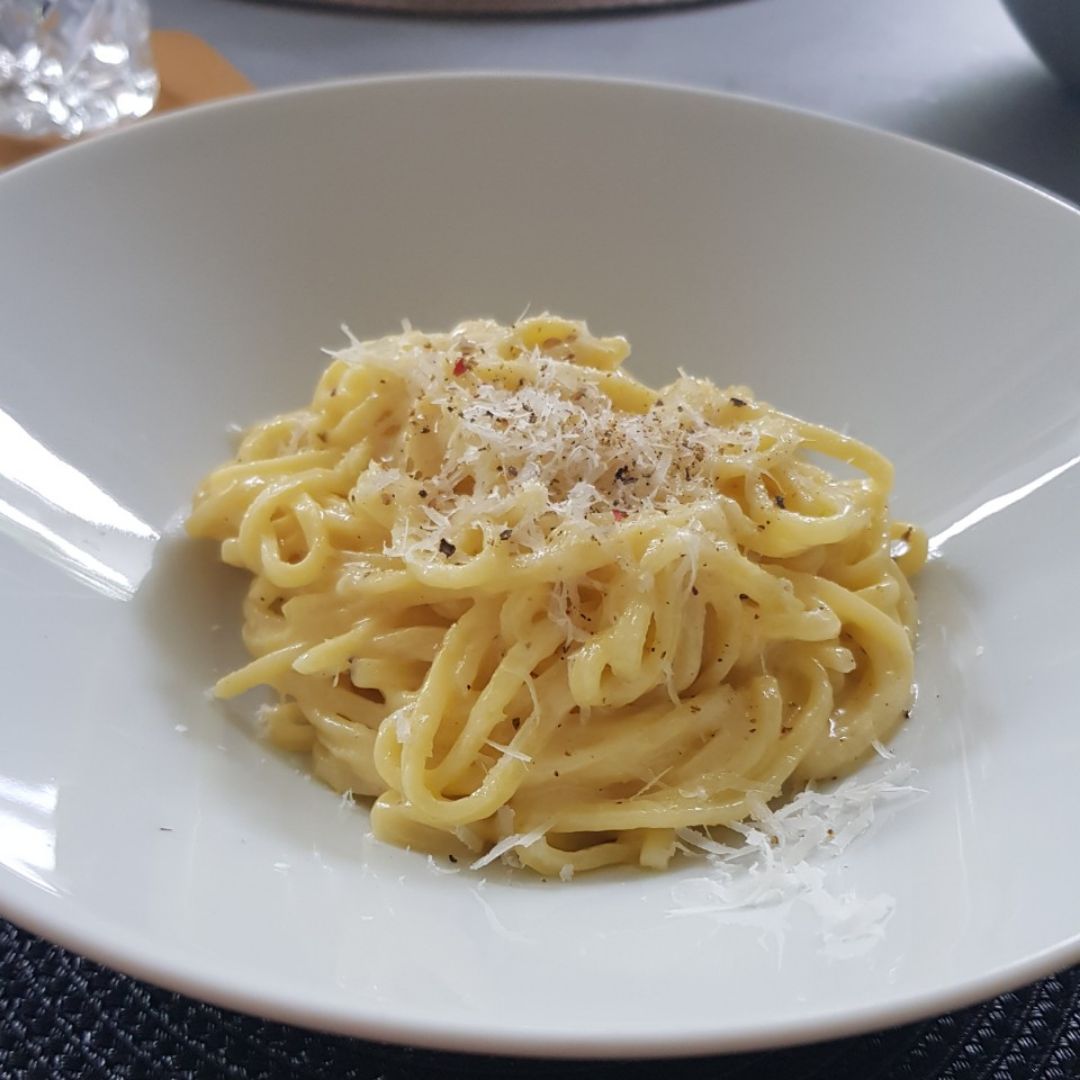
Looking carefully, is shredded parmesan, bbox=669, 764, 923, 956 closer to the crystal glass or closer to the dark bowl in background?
the crystal glass

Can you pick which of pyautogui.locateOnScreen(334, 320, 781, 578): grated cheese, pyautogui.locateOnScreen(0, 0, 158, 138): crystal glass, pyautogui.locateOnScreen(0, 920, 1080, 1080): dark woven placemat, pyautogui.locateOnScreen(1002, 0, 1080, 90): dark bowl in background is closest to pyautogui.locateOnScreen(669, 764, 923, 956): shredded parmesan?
pyautogui.locateOnScreen(0, 920, 1080, 1080): dark woven placemat

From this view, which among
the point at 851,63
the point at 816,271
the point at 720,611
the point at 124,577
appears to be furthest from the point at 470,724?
the point at 851,63

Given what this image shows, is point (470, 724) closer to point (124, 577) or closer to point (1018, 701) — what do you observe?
point (124, 577)

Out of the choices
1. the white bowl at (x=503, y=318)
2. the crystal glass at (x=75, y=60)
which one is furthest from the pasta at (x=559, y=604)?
the crystal glass at (x=75, y=60)

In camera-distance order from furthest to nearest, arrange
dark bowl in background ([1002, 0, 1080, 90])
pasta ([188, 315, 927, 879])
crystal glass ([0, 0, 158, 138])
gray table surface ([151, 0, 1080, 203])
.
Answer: gray table surface ([151, 0, 1080, 203]), dark bowl in background ([1002, 0, 1080, 90]), crystal glass ([0, 0, 158, 138]), pasta ([188, 315, 927, 879])

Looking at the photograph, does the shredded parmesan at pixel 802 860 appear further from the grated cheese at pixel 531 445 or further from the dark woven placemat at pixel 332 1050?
the grated cheese at pixel 531 445

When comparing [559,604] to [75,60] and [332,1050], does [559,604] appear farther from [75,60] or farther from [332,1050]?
[75,60]

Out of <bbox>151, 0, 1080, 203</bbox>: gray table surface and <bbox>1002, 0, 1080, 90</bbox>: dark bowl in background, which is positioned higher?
<bbox>1002, 0, 1080, 90</bbox>: dark bowl in background
